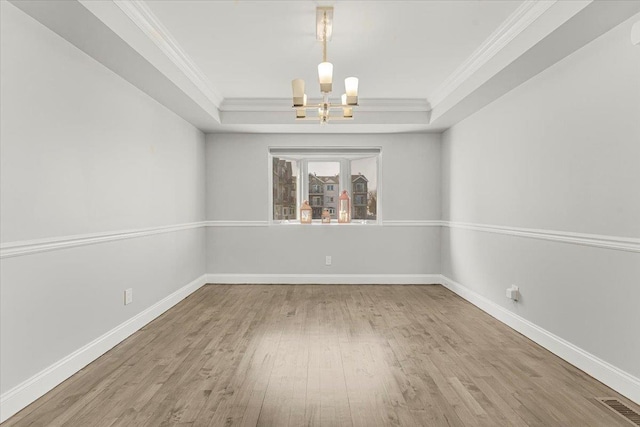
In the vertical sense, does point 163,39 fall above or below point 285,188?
above

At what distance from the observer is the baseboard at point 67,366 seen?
7.23 ft

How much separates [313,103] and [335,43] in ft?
5.75

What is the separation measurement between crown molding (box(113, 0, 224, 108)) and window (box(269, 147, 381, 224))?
78.6 inches

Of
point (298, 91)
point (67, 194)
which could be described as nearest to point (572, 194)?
point (298, 91)

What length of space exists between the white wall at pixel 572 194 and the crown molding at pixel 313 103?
1015 millimetres

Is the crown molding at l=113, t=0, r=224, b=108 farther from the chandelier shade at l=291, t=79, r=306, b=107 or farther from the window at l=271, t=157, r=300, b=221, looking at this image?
the window at l=271, t=157, r=300, b=221

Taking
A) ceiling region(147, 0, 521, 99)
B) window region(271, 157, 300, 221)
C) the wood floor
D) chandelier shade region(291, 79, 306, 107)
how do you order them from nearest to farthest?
the wood floor → ceiling region(147, 0, 521, 99) → chandelier shade region(291, 79, 306, 107) → window region(271, 157, 300, 221)

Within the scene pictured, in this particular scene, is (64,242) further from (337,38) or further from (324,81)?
(337,38)

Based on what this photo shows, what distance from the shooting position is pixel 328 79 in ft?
9.96

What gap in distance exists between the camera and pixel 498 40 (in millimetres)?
3314

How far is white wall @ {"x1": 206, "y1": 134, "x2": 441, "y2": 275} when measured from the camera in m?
6.02

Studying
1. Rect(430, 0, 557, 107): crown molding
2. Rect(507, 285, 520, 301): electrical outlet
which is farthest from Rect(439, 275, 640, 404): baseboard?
Rect(430, 0, 557, 107): crown molding

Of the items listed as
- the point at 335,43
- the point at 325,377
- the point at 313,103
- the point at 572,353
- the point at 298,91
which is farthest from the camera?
the point at 313,103

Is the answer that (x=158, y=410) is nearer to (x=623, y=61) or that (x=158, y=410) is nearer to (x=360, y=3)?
(x=360, y=3)
